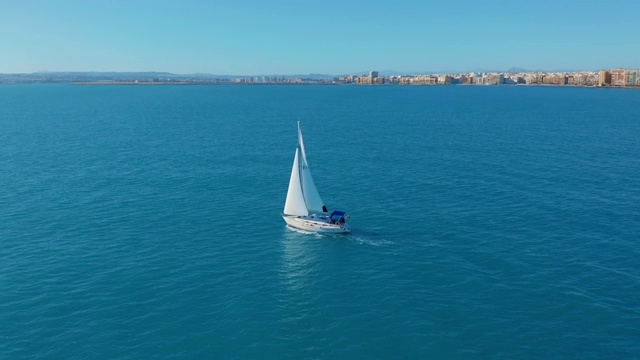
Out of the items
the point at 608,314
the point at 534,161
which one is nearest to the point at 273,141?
the point at 534,161

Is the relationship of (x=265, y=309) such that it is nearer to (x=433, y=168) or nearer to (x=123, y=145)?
(x=433, y=168)

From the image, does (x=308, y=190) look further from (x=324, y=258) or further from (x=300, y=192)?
(x=324, y=258)

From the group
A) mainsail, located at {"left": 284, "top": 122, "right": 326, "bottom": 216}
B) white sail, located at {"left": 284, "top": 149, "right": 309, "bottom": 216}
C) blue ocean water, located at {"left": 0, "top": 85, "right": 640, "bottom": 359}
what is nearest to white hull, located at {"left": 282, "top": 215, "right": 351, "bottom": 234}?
white sail, located at {"left": 284, "top": 149, "right": 309, "bottom": 216}

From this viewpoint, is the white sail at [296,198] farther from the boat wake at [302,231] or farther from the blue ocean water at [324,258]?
the blue ocean water at [324,258]

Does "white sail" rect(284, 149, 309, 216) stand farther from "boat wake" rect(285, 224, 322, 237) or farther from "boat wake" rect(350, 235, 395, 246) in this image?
"boat wake" rect(350, 235, 395, 246)

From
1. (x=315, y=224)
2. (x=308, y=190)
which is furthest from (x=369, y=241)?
(x=308, y=190)

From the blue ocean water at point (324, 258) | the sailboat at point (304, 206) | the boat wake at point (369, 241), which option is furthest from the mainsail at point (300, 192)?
the boat wake at point (369, 241)
